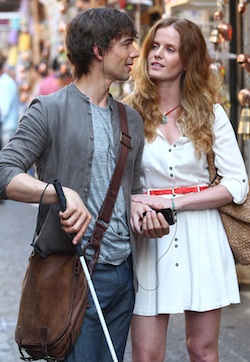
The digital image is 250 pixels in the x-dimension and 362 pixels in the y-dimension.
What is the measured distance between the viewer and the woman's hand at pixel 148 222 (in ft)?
10.9

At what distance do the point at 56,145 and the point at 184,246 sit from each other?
35.4 inches

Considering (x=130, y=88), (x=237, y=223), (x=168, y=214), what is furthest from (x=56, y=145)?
(x=130, y=88)

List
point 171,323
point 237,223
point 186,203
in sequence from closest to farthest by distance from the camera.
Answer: point 186,203 < point 237,223 < point 171,323

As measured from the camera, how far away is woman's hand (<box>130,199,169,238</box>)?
333 cm

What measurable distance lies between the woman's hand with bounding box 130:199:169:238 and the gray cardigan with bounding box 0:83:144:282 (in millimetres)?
303

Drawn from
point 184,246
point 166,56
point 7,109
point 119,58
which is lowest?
point 7,109

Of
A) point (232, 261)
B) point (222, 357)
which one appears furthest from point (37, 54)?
point (232, 261)

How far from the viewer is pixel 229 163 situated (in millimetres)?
3701

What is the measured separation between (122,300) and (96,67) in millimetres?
890

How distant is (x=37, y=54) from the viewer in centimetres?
1691

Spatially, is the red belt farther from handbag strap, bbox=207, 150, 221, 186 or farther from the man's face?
the man's face

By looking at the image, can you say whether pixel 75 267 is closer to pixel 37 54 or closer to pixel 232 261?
pixel 232 261

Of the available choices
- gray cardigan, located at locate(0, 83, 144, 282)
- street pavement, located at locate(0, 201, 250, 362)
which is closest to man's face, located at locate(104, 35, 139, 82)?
gray cardigan, located at locate(0, 83, 144, 282)

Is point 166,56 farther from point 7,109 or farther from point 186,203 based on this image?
point 7,109
